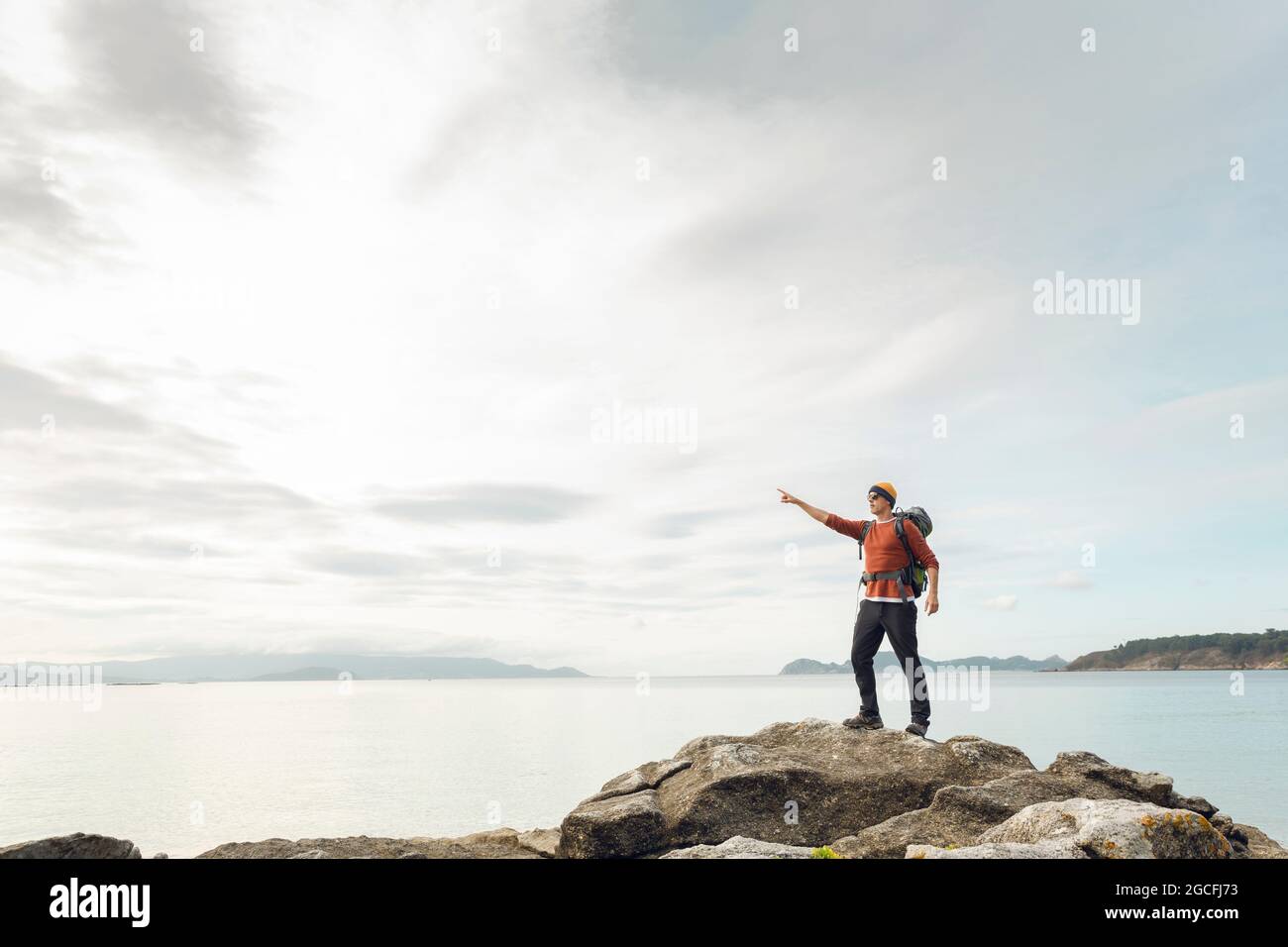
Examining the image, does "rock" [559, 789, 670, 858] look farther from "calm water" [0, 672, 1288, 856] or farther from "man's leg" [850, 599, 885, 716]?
"calm water" [0, 672, 1288, 856]

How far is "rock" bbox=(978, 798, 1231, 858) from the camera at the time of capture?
26.2 feet

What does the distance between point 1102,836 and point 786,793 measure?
4655 millimetres

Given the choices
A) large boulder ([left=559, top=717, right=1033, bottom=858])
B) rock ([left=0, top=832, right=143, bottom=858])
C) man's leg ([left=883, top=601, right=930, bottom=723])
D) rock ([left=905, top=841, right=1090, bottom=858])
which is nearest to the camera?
rock ([left=905, top=841, right=1090, bottom=858])

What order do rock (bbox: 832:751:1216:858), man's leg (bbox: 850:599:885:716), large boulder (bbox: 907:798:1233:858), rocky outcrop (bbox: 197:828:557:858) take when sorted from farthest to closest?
man's leg (bbox: 850:599:885:716) < rock (bbox: 832:751:1216:858) < rocky outcrop (bbox: 197:828:557:858) < large boulder (bbox: 907:798:1233:858)

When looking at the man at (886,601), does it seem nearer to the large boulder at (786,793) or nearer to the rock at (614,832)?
the large boulder at (786,793)

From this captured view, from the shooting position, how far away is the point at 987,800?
419 inches

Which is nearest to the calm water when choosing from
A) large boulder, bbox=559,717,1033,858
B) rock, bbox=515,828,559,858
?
rock, bbox=515,828,559,858

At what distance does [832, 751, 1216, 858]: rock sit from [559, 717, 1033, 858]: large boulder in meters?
0.74

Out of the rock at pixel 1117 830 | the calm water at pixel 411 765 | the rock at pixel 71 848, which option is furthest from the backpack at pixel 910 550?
the calm water at pixel 411 765

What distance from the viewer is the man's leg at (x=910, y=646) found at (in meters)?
13.2

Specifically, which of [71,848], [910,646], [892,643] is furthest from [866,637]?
[71,848]

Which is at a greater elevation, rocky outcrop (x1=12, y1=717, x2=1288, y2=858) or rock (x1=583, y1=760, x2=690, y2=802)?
rocky outcrop (x1=12, y1=717, x2=1288, y2=858)

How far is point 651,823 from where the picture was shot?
36.8 feet
